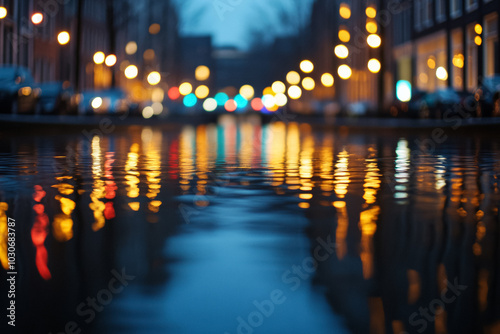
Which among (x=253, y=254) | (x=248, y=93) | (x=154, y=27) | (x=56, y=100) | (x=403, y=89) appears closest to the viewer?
(x=253, y=254)

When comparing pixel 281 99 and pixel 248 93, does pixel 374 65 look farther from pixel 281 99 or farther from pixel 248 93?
pixel 248 93

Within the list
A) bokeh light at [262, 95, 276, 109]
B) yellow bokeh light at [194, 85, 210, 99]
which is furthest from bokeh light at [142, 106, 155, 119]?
yellow bokeh light at [194, 85, 210, 99]

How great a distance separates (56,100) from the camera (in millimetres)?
42750

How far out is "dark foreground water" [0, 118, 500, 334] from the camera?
178 inches

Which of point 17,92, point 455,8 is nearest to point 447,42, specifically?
point 455,8

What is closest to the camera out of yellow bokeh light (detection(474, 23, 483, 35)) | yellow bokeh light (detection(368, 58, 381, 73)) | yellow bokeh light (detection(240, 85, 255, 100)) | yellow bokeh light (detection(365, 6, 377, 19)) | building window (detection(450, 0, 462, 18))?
yellow bokeh light (detection(368, 58, 381, 73))

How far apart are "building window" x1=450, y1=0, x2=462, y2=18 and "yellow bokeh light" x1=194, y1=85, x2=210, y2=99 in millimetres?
116938

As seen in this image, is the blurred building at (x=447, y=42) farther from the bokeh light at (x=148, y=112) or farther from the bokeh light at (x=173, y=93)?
the bokeh light at (x=173, y=93)

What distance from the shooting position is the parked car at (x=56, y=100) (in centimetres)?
4241

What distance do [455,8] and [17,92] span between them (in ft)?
87.4

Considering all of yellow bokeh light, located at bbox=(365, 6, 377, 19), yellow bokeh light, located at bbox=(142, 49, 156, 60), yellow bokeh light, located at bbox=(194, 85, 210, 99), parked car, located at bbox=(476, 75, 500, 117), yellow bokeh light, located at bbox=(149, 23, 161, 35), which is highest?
yellow bokeh light, located at bbox=(194, 85, 210, 99)

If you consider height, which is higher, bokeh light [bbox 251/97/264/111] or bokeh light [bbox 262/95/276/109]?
bokeh light [bbox 251/97/264/111]

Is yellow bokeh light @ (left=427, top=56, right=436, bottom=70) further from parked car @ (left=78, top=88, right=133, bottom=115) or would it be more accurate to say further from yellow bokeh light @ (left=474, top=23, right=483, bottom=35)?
parked car @ (left=78, top=88, right=133, bottom=115)

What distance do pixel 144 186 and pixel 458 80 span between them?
1737 inches
